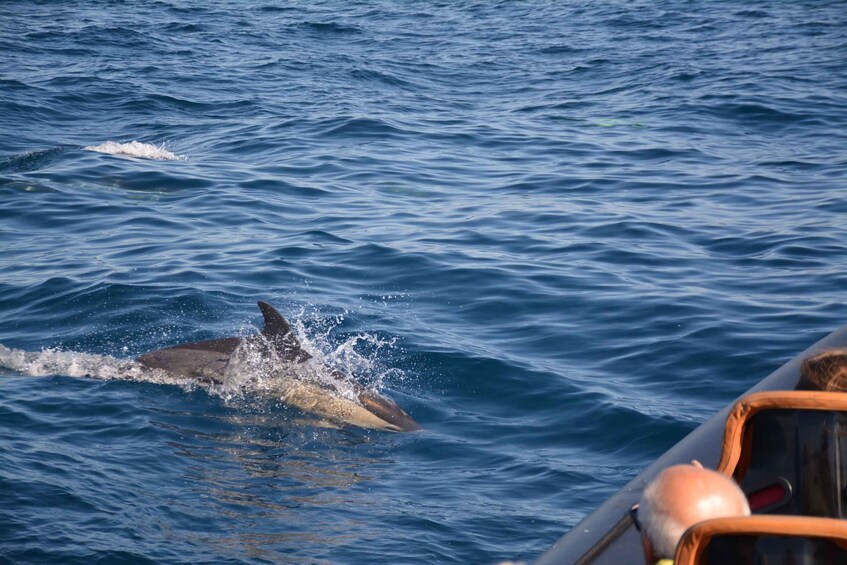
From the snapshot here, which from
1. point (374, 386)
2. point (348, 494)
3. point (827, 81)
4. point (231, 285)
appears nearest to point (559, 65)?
point (827, 81)

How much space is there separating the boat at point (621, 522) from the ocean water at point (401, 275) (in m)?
1.54

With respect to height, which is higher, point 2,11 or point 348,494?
point 2,11

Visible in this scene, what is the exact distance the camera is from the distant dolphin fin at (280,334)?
8.15 meters

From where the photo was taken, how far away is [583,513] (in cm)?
665

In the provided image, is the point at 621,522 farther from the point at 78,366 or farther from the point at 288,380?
the point at 78,366

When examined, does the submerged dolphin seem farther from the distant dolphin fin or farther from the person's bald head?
the person's bald head

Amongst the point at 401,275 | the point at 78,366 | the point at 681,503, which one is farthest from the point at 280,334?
the point at 681,503

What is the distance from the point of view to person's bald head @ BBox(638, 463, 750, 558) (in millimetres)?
2742

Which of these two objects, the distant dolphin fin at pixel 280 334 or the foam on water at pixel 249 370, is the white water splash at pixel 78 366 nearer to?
the foam on water at pixel 249 370

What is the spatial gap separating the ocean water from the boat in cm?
154

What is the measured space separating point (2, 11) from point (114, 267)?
22.3 m

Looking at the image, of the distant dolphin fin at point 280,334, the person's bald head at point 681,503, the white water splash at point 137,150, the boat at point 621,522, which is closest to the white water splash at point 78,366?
the distant dolphin fin at point 280,334

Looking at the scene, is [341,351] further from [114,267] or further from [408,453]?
[114,267]

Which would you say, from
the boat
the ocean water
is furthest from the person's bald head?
the ocean water
